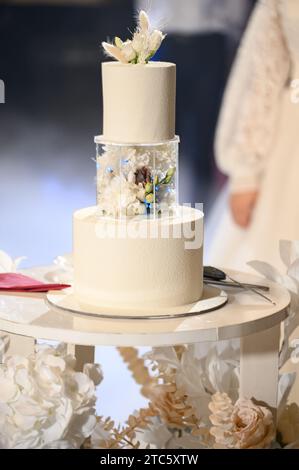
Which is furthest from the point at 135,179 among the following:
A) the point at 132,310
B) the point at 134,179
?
the point at 132,310

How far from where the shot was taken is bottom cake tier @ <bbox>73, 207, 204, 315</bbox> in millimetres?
2035

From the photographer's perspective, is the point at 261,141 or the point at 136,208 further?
the point at 261,141

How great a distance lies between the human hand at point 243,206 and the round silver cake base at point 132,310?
2.56 meters

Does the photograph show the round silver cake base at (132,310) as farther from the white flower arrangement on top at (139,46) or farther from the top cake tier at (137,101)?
the white flower arrangement on top at (139,46)

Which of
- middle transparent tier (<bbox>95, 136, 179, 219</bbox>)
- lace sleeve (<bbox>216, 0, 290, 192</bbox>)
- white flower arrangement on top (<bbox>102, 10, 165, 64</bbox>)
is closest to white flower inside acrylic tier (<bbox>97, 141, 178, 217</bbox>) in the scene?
middle transparent tier (<bbox>95, 136, 179, 219</bbox>)

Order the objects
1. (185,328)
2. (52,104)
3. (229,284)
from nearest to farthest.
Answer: (185,328), (229,284), (52,104)

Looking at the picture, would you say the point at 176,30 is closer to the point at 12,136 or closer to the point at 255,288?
the point at 12,136

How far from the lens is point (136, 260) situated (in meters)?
2.04

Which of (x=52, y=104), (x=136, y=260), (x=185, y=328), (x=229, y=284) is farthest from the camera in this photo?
(x=52, y=104)

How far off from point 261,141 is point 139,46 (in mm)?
2682

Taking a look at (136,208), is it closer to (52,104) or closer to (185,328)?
(185,328)

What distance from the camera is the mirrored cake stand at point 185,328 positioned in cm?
191

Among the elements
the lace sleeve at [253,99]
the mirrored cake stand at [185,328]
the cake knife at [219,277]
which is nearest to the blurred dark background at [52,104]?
the lace sleeve at [253,99]

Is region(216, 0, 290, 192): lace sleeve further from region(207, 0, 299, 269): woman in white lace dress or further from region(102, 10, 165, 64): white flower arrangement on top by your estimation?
region(102, 10, 165, 64): white flower arrangement on top
